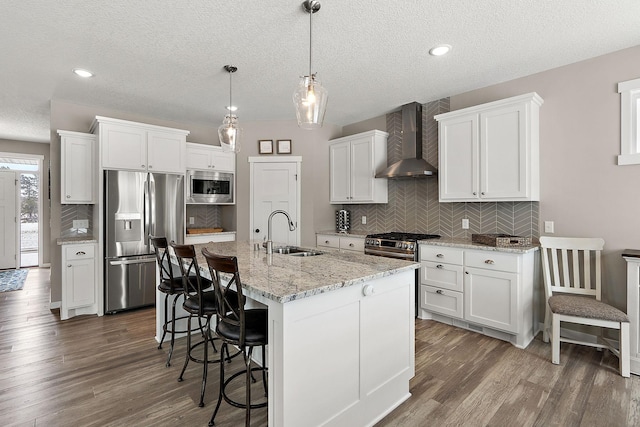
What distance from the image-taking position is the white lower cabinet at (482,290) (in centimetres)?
291

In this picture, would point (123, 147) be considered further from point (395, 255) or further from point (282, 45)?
point (395, 255)

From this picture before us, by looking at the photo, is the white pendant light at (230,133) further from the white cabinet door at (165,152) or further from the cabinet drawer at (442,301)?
the cabinet drawer at (442,301)

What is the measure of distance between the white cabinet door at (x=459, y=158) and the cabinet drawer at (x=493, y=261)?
0.68 metres

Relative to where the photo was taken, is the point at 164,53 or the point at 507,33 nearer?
the point at 507,33

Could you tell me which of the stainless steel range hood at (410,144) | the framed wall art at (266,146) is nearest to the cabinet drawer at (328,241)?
the stainless steel range hood at (410,144)

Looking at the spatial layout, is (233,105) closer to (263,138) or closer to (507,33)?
(263,138)

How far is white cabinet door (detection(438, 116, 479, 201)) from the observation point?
136 inches

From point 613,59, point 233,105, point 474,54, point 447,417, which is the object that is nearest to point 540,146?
point 613,59

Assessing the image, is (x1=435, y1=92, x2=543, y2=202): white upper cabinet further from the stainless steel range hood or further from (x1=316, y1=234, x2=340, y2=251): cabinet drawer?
(x1=316, y1=234, x2=340, y2=251): cabinet drawer

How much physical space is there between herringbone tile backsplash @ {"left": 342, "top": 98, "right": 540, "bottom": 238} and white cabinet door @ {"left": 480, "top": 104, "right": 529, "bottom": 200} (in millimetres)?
343

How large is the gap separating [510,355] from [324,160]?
11.7 ft

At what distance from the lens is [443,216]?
161 inches

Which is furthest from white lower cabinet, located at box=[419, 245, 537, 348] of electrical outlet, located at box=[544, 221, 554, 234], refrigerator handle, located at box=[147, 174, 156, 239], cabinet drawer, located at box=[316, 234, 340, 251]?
refrigerator handle, located at box=[147, 174, 156, 239]

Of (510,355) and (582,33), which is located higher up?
(582,33)
